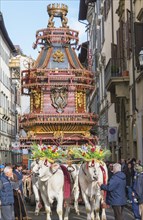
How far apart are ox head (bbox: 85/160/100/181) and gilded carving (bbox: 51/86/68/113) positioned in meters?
15.9

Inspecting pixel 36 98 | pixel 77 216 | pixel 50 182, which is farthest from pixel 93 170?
pixel 36 98

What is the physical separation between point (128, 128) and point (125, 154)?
2.60 meters

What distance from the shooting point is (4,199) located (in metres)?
12.7

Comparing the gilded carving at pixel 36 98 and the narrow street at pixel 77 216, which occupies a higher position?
the gilded carving at pixel 36 98

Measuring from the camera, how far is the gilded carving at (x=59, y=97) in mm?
31484

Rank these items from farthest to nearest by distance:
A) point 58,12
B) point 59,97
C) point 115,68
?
point 58,12 → point 59,97 → point 115,68

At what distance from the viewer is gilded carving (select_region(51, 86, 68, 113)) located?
3148cm

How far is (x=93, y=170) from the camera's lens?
1545 cm

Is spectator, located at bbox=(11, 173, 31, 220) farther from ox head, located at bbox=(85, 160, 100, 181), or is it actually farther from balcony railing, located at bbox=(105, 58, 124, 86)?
balcony railing, located at bbox=(105, 58, 124, 86)

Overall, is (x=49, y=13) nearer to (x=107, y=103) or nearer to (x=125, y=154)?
(x=125, y=154)

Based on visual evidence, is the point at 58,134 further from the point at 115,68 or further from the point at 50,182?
the point at 50,182

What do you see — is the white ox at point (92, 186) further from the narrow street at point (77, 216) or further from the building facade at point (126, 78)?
the building facade at point (126, 78)

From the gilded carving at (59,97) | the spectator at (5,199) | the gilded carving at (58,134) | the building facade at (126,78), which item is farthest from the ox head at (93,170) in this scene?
the gilded carving at (59,97)

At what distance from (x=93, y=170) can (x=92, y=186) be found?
637mm
